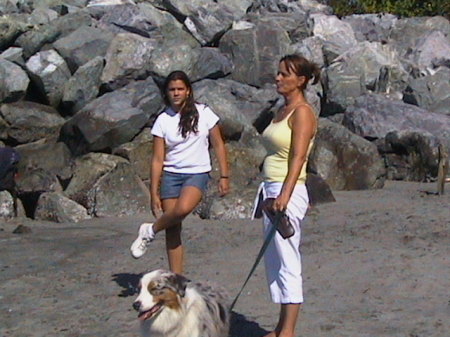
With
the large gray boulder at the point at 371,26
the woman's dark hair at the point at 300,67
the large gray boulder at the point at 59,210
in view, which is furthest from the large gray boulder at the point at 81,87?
the woman's dark hair at the point at 300,67

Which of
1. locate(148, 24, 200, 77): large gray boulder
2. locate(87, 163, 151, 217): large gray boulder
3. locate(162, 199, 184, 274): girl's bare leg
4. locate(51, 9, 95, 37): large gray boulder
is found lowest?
locate(87, 163, 151, 217): large gray boulder

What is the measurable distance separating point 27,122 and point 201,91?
2.83 metres

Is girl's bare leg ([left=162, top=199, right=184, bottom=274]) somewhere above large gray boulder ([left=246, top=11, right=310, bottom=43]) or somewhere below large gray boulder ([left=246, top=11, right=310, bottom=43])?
below

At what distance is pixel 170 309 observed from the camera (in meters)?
5.12

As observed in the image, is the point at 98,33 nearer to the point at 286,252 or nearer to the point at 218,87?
the point at 218,87

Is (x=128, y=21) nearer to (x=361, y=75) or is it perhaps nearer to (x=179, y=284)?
(x=361, y=75)

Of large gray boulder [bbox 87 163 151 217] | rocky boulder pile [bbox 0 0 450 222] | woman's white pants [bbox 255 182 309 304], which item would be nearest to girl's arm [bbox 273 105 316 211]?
woman's white pants [bbox 255 182 309 304]

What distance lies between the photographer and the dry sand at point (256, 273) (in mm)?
6328

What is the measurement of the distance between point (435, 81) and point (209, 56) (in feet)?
14.4

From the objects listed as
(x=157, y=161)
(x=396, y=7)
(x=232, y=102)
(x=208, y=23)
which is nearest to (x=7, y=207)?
(x=232, y=102)

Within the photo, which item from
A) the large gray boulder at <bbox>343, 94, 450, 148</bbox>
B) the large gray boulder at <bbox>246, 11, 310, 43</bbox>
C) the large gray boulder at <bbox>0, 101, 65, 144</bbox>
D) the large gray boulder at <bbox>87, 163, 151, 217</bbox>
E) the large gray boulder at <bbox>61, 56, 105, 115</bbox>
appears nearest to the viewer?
the large gray boulder at <bbox>87, 163, 151, 217</bbox>

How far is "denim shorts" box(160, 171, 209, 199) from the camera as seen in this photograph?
6758 millimetres

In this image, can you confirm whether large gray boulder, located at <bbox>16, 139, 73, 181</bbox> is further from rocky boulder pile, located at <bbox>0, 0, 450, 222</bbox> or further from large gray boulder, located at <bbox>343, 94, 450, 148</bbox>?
large gray boulder, located at <bbox>343, 94, 450, 148</bbox>

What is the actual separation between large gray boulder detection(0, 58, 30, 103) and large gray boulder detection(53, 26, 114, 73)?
2.99 feet
